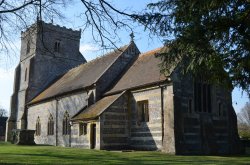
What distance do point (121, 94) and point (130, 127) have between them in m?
2.59

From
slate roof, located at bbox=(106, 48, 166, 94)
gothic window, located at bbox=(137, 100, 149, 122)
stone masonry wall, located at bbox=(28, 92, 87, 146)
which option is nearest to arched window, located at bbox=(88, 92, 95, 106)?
stone masonry wall, located at bbox=(28, 92, 87, 146)

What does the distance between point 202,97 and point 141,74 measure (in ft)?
16.4

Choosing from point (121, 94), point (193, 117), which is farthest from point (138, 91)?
point (193, 117)

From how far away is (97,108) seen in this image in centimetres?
2484

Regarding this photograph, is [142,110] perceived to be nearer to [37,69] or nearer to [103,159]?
[103,159]

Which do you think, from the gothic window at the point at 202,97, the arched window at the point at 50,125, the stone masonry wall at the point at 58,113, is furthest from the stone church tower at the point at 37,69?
the gothic window at the point at 202,97

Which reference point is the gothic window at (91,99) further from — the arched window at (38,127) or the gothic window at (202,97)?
the arched window at (38,127)

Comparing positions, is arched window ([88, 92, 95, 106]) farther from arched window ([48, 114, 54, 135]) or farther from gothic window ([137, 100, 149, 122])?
arched window ([48, 114, 54, 135])

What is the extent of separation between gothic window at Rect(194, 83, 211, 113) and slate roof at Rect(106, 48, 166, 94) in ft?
9.22

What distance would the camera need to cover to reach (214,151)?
22.9m

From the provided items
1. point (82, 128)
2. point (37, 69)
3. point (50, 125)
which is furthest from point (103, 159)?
point (37, 69)

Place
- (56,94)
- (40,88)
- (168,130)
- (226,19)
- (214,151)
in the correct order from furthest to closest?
(40,88), (56,94), (214,151), (168,130), (226,19)

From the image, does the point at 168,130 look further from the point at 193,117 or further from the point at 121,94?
the point at 121,94

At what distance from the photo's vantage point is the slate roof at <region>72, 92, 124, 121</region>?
23927 millimetres
